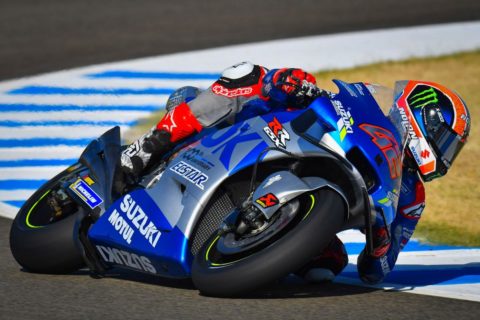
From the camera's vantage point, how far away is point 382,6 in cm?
1576

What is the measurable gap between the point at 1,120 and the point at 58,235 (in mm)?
4683

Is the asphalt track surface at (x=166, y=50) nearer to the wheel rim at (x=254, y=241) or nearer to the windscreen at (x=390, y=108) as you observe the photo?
the wheel rim at (x=254, y=241)

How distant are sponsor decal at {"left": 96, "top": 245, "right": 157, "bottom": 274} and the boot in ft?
1.15

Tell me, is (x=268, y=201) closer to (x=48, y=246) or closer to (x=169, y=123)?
(x=169, y=123)

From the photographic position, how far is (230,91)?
539 cm

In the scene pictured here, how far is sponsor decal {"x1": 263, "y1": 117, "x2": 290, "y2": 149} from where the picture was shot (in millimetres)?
5086

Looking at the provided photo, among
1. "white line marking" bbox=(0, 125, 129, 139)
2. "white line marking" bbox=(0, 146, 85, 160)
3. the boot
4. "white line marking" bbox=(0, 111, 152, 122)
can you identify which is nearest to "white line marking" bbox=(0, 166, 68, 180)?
"white line marking" bbox=(0, 146, 85, 160)

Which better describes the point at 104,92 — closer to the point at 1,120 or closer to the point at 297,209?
the point at 1,120

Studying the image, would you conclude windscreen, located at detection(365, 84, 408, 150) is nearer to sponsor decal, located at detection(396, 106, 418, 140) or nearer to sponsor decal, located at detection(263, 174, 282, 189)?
sponsor decal, located at detection(396, 106, 418, 140)

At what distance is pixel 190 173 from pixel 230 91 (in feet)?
1.66

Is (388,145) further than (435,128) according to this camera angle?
No

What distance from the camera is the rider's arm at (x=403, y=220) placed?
18.2 ft

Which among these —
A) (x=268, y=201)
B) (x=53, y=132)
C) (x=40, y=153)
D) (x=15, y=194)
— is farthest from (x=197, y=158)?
(x=53, y=132)

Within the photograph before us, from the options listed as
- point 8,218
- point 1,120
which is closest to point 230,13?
point 1,120
